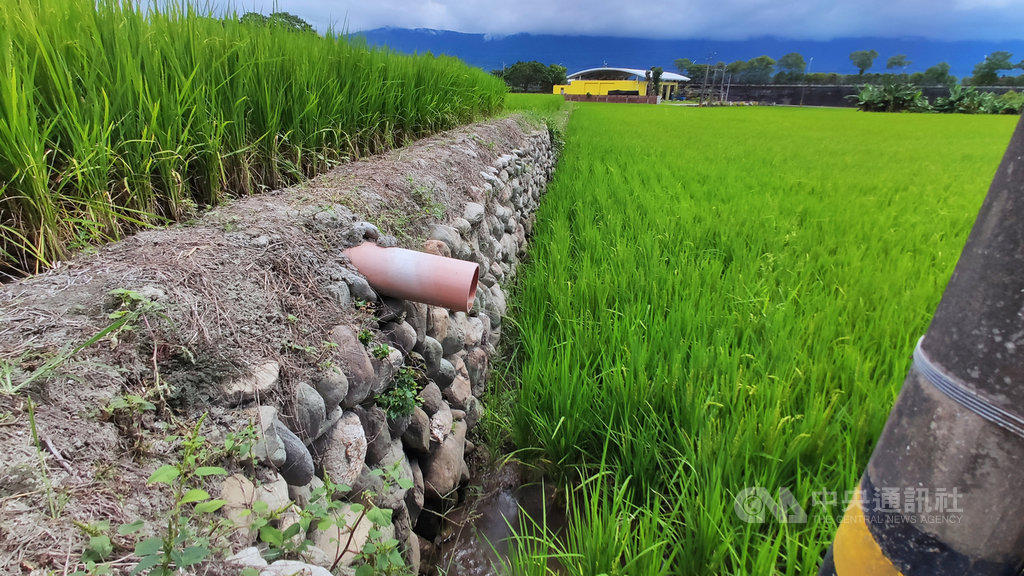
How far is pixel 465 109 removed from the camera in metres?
5.05

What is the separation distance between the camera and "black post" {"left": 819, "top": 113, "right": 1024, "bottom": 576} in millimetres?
504

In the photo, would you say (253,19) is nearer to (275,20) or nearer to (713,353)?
(275,20)

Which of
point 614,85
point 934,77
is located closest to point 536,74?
point 614,85

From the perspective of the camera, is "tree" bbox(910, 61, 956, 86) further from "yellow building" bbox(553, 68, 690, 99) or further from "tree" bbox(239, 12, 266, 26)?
"tree" bbox(239, 12, 266, 26)

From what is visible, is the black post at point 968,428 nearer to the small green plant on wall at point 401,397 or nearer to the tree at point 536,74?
the small green plant on wall at point 401,397

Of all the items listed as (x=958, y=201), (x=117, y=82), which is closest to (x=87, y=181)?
(x=117, y=82)

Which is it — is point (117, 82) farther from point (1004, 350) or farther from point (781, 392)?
point (781, 392)

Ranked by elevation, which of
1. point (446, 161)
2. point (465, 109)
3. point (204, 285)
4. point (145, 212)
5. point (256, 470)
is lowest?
point (256, 470)

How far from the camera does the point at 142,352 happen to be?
0.96 metres

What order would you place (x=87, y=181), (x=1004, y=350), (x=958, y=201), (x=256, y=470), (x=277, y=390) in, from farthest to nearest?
(x=958, y=201)
(x=87, y=181)
(x=277, y=390)
(x=256, y=470)
(x=1004, y=350)

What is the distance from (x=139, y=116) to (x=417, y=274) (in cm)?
99

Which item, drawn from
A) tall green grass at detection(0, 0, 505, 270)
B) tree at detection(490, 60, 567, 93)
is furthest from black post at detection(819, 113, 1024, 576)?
tree at detection(490, 60, 567, 93)

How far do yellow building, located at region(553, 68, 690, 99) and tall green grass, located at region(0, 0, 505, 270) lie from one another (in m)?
38.7

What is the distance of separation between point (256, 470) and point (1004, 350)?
118cm
